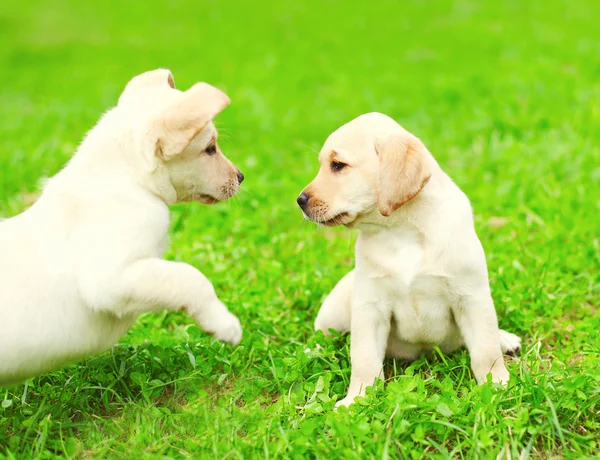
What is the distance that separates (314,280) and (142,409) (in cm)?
193

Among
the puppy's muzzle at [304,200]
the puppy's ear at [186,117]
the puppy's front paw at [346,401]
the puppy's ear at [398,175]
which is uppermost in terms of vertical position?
the puppy's ear at [186,117]

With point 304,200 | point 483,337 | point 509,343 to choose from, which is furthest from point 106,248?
point 509,343

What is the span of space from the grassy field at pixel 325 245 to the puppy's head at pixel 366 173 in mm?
895

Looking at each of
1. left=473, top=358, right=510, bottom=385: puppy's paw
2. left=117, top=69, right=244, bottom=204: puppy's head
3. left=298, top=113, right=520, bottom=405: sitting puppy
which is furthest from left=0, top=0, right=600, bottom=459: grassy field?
left=117, top=69, right=244, bottom=204: puppy's head

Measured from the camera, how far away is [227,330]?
3.80 m

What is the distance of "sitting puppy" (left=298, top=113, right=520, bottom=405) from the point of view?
3.92 metres

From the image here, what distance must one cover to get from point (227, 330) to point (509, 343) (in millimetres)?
1723

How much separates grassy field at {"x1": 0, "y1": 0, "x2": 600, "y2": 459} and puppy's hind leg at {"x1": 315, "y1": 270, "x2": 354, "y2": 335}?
126 millimetres

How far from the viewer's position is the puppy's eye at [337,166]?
4062mm

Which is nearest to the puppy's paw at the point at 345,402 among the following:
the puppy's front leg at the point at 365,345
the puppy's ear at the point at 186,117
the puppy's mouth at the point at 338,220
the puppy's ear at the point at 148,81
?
the puppy's front leg at the point at 365,345

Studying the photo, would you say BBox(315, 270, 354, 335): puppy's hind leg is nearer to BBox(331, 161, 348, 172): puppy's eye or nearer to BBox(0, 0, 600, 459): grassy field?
BBox(0, 0, 600, 459): grassy field

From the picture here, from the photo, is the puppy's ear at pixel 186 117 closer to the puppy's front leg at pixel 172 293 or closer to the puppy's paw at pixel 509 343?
the puppy's front leg at pixel 172 293

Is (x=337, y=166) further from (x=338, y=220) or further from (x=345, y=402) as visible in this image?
(x=345, y=402)

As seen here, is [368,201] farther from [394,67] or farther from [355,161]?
[394,67]
